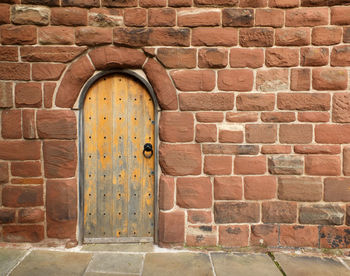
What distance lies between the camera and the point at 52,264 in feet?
8.62

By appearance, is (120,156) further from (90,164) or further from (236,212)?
(236,212)

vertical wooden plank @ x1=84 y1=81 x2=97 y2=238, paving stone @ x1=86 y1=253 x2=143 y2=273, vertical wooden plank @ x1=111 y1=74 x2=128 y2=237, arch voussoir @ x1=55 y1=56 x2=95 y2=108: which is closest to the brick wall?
arch voussoir @ x1=55 y1=56 x2=95 y2=108

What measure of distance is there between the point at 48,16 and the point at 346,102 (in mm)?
3235

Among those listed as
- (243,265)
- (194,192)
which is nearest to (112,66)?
(194,192)

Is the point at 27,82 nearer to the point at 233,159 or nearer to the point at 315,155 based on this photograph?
the point at 233,159

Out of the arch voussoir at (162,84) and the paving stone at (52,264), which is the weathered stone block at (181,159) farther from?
the paving stone at (52,264)

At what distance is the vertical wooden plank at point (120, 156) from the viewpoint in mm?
3041

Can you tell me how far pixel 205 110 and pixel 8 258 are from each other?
2.45 meters

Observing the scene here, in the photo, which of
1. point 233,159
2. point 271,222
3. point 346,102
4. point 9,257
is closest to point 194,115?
point 233,159

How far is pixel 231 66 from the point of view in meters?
2.92

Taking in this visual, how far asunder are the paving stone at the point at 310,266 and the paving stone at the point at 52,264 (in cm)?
191

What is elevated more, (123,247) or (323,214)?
(323,214)

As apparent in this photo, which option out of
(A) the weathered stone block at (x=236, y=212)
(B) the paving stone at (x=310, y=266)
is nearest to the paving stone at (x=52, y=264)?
(A) the weathered stone block at (x=236, y=212)

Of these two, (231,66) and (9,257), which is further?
(231,66)
